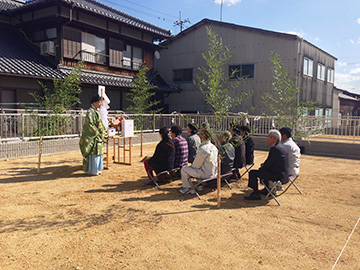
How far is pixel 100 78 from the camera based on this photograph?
1416cm

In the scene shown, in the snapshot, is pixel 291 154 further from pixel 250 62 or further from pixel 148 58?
pixel 148 58

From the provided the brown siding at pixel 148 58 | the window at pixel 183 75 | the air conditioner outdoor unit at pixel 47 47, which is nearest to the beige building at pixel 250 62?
the window at pixel 183 75

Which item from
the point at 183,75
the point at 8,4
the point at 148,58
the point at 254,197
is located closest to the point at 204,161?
the point at 254,197

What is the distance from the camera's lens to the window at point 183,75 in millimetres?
19562

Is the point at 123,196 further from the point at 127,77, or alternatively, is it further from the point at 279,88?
the point at 127,77

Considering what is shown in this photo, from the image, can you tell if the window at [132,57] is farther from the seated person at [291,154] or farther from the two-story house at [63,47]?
the seated person at [291,154]

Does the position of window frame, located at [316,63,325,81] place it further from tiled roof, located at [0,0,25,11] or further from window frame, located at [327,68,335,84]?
tiled roof, located at [0,0,25,11]

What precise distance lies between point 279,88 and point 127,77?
30.6 ft

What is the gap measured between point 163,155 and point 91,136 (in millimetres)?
2126

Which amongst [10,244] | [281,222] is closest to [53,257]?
[10,244]

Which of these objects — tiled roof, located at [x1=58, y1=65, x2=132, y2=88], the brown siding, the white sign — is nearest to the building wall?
the brown siding

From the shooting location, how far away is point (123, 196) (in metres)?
5.24

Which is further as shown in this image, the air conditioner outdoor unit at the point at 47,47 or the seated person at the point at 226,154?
the air conditioner outdoor unit at the point at 47,47

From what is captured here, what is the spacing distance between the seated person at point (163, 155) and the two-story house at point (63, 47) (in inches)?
317
